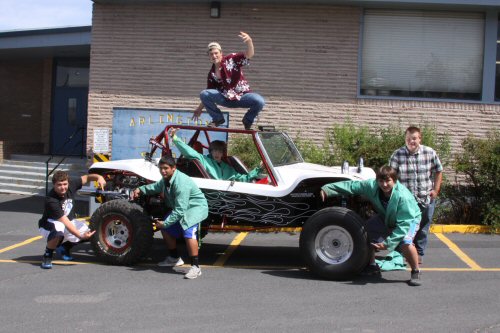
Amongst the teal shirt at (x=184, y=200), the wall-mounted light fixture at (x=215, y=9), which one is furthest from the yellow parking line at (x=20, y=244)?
the wall-mounted light fixture at (x=215, y=9)

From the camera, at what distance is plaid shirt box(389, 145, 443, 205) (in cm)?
749

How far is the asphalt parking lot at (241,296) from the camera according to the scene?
5523mm

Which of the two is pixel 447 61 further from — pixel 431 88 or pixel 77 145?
pixel 77 145

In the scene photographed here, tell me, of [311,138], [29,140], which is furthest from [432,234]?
[29,140]

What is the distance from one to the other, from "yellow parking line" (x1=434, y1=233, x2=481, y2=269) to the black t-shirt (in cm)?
490

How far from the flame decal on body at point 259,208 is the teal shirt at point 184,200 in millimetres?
245

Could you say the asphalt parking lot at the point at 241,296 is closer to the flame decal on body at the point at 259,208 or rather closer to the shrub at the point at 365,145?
the flame decal on body at the point at 259,208

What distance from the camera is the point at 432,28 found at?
1298cm

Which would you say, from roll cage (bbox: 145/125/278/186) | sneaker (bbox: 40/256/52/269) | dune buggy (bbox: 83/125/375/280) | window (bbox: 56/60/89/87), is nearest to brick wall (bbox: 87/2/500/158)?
roll cage (bbox: 145/125/278/186)

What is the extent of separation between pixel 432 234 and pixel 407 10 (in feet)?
15.9

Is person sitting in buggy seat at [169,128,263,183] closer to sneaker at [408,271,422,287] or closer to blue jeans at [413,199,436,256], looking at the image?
blue jeans at [413,199,436,256]

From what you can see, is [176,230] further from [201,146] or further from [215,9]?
[215,9]

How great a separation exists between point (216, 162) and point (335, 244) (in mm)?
1822

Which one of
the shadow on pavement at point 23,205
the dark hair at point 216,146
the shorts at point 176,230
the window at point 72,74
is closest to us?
the shorts at point 176,230
